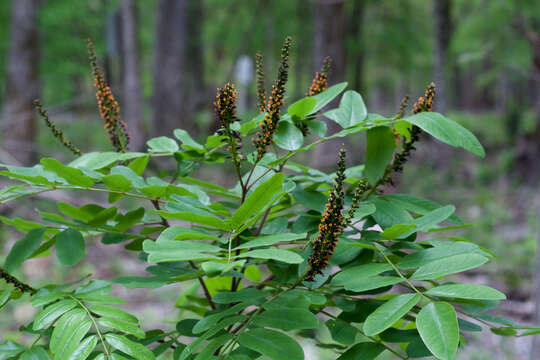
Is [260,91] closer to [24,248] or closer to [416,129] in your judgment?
[416,129]

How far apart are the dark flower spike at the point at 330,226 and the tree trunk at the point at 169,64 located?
958 centimetres

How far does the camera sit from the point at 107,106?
1.17 meters

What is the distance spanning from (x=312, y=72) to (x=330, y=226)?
11192mm

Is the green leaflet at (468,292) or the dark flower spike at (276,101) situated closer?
the green leaflet at (468,292)

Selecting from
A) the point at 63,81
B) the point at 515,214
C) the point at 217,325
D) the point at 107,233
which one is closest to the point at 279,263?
the point at 217,325

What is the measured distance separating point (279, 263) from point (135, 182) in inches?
15.7

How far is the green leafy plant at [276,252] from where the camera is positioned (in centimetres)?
78

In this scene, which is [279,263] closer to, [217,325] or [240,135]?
[217,325]

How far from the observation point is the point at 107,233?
1210 mm

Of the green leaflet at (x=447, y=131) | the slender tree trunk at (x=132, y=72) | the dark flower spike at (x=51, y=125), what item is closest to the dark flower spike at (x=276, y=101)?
the green leaflet at (x=447, y=131)

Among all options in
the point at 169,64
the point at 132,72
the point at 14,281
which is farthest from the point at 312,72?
the point at 14,281

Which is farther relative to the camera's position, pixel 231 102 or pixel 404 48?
pixel 404 48

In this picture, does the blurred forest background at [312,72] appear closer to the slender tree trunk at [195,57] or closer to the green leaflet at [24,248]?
the slender tree trunk at [195,57]

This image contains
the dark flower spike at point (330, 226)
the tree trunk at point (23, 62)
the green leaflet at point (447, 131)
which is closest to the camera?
the dark flower spike at point (330, 226)
